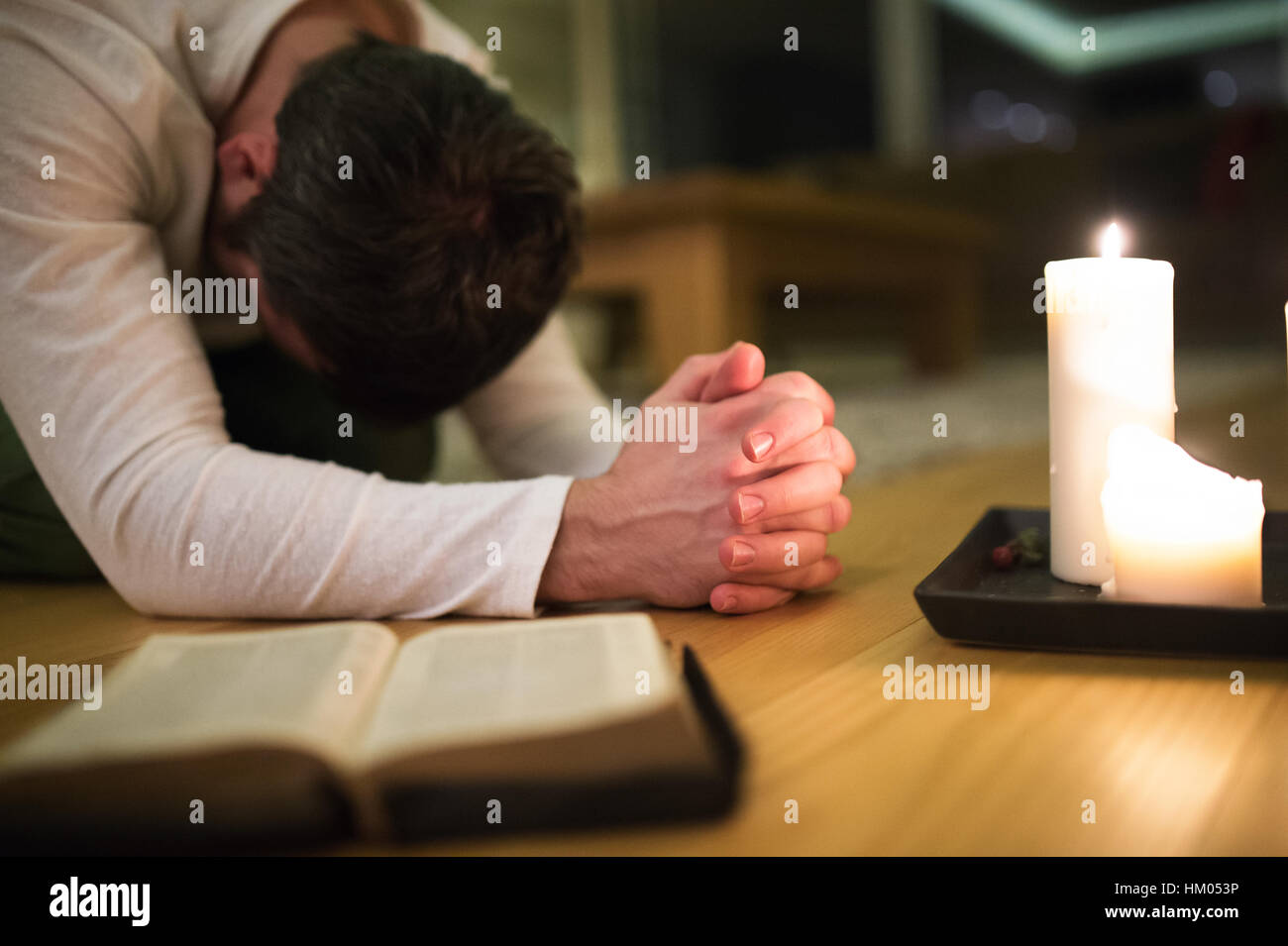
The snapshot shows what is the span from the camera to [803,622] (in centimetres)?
73

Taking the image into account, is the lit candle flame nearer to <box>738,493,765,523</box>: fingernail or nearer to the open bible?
<box>738,493,765,523</box>: fingernail

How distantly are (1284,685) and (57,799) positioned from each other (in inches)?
23.0

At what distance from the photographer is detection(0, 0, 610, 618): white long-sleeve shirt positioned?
0.70 metres

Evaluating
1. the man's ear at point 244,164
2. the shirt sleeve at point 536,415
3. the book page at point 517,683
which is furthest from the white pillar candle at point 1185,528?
the man's ear at point 244,164

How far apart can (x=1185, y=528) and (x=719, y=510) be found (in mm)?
282

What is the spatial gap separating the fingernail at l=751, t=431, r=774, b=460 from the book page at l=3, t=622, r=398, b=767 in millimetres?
256

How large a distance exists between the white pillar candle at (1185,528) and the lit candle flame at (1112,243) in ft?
0.38

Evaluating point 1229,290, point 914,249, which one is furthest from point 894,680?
point 1229,290

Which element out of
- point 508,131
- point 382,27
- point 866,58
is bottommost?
point 508,131

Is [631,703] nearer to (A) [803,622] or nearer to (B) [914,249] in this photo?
(A) [803,622]

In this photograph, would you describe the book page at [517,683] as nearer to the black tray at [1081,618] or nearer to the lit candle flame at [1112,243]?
the black tray at [1081,618]

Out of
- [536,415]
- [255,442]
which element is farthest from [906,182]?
[255,442]

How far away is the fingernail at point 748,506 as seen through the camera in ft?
2.19

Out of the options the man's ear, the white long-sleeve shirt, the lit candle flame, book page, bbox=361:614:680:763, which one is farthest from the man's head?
the lit candle flame
